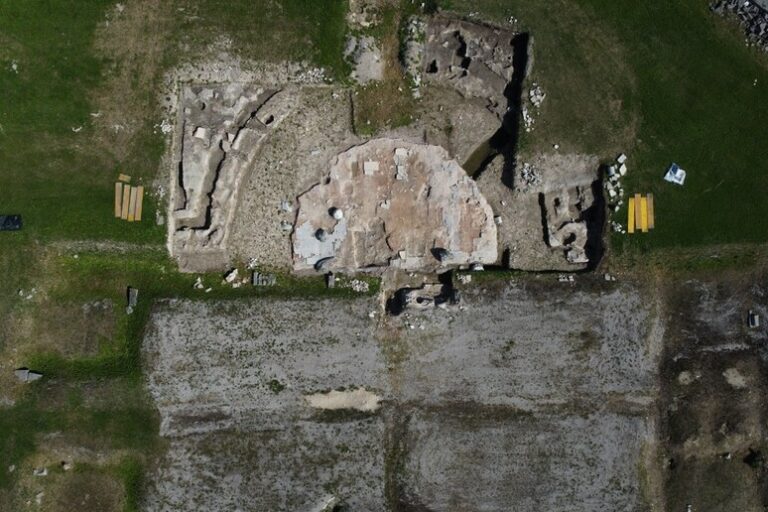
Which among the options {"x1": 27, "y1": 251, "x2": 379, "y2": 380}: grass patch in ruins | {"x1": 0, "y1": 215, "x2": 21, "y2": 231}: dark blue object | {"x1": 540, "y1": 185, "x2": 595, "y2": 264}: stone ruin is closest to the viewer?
{"x1": 0, "y1": 215, "x2": 21, "y2": 231}: dark blue object

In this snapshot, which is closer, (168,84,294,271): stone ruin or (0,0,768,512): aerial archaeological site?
(0,0,768,512): aerial archaeological site

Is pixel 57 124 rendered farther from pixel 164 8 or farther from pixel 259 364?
pixel 259 364

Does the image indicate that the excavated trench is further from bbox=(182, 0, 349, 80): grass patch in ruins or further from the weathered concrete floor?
bbox=(182, 0, 349, 80): grass patch in ruins

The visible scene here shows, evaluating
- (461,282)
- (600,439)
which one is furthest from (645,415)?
(461,282)

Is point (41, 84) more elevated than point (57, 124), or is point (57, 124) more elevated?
point (41, 84)

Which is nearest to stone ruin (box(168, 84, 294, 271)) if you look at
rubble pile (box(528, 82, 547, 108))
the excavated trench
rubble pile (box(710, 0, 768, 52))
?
the excavated trench

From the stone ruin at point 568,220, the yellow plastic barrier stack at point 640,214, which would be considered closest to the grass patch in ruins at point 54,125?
the stone ruin at point 568,220

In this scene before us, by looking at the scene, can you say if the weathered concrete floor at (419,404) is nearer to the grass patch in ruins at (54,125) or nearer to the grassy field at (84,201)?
the grassy field at (84,201)
